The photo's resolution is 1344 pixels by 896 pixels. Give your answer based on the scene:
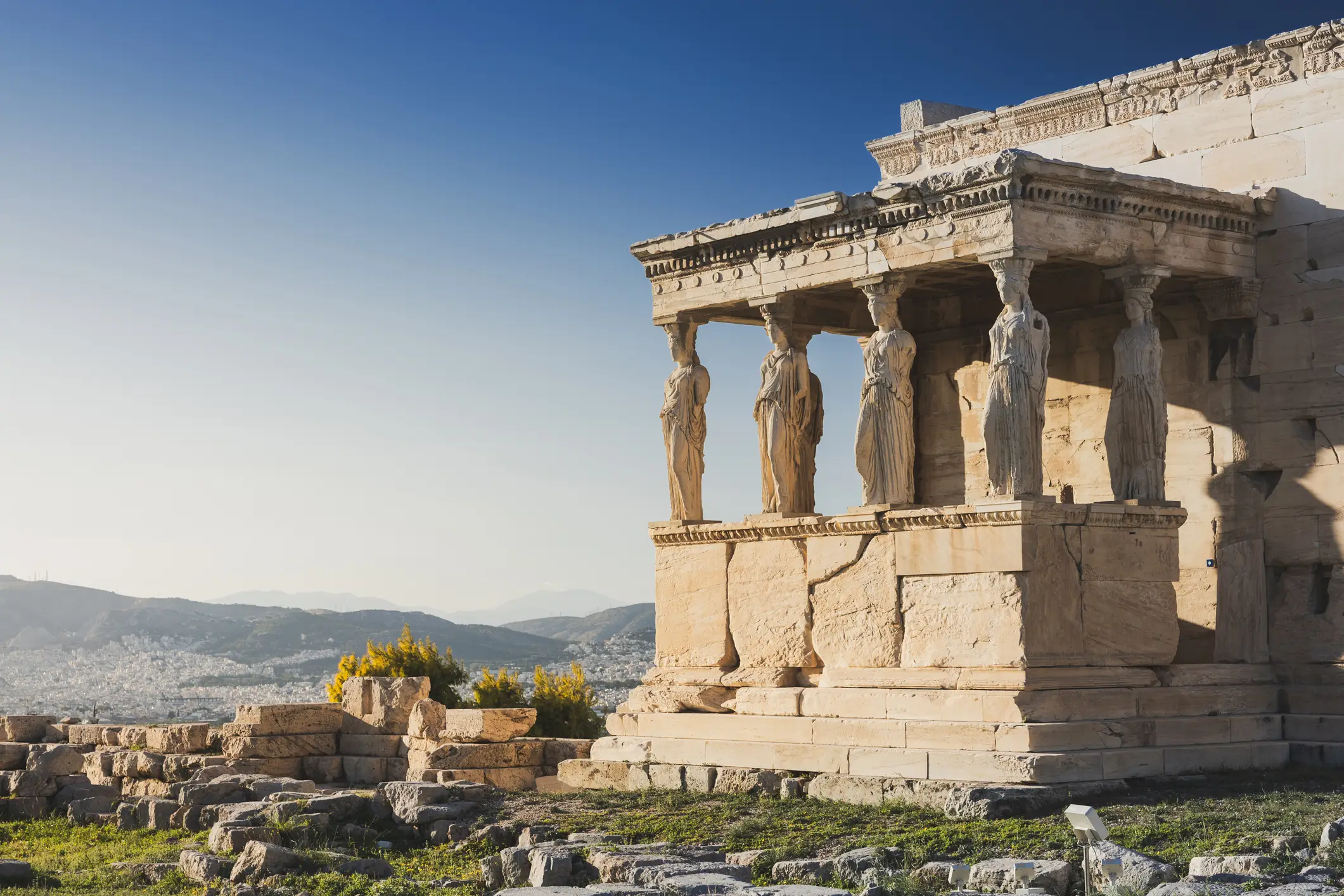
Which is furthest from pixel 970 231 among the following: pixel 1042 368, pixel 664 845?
pixel 664 845

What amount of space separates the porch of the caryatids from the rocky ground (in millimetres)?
2488

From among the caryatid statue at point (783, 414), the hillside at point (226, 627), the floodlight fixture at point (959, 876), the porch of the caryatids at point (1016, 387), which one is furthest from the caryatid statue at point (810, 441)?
the hillside at point (226, 627)

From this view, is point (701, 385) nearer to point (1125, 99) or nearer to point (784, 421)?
point (784, 421)

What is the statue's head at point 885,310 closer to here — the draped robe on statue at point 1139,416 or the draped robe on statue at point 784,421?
the draped robe on statue at point 784,421

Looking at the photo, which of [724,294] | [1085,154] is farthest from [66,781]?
[1085,154]

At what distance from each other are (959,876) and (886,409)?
17.6 feet

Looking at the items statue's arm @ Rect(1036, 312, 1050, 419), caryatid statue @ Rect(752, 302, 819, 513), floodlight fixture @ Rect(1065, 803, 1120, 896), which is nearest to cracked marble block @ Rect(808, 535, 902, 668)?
caryatid statue @ Rect(752, 302, 819, 513)

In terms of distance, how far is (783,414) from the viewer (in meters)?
16.3

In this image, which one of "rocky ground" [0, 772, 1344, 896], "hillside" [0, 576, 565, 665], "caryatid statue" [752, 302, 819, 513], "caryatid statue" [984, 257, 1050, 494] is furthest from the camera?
"hillside" [0, 576, 565, 665]

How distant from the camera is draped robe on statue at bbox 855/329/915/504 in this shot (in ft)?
50.0

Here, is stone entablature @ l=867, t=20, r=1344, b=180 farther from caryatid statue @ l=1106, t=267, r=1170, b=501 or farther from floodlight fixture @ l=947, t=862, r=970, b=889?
floodlight fixture @ l=947, t=862, r=970, b=889

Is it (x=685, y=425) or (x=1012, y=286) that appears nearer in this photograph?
(x=1012, y=286)

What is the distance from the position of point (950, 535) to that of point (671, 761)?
3247 millimetres

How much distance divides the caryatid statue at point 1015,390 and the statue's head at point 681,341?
138 inches
